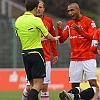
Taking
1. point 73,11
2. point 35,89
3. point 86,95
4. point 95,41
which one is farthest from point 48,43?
point 35,89

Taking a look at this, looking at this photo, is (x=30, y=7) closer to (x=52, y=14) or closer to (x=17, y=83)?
(x=17, y=83)

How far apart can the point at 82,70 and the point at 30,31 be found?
2223 millimetres

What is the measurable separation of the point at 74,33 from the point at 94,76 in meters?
1.03

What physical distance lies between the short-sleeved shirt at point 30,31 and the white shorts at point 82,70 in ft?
6.24

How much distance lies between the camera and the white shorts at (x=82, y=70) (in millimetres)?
12367

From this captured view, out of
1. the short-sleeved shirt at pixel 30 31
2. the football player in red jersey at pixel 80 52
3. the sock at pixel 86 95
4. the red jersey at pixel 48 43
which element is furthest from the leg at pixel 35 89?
the red jersey at pixel 48 43

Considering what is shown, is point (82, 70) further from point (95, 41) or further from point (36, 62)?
point (36, 62)

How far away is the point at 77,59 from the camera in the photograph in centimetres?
1248

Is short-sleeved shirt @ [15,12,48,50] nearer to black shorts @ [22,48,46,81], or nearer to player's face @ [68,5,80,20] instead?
black shorts @ [22,48,46,81]

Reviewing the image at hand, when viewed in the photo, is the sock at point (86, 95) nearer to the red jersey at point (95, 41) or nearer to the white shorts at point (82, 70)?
the white shorts at point (82, 70)

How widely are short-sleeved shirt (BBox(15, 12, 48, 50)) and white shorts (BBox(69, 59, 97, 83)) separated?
1.90 m

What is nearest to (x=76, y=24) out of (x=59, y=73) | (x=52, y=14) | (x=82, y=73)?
(x=82, y=73)

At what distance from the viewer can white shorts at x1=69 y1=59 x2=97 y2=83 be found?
12367mm

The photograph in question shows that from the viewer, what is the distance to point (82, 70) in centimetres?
1248
